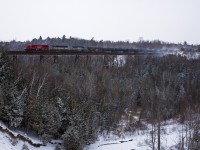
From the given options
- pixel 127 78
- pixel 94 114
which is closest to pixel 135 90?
pixel 127 78

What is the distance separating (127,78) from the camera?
85.1 metres

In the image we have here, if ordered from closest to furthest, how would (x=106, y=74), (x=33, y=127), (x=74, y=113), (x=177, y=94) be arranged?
(x=33, y=127) → (x=74, y=113) → (x=177, y=94) → (x=106, y=74)

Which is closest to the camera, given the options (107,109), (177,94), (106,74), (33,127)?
(33,127)

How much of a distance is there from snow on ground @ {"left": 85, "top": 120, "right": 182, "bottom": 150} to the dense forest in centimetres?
151

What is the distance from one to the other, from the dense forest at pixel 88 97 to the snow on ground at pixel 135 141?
151 centimetres

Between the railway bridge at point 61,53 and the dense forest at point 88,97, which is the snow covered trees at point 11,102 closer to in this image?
the dense forest at point 88,97

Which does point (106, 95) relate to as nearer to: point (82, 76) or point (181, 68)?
point (82, 76)

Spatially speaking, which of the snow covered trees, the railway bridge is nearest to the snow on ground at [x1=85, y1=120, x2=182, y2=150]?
the snow covered trees

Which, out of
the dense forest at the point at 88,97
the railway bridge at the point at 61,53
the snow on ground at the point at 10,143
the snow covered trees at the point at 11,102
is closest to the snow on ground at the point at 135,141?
the dense forest at the point at 88,97

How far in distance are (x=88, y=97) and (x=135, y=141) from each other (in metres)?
10.1

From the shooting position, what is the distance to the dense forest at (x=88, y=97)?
113ft

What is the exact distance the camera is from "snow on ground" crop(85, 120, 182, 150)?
40.4 metres

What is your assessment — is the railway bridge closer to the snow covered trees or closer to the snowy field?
the snow covered trees

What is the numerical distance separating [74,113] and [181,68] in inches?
2715
